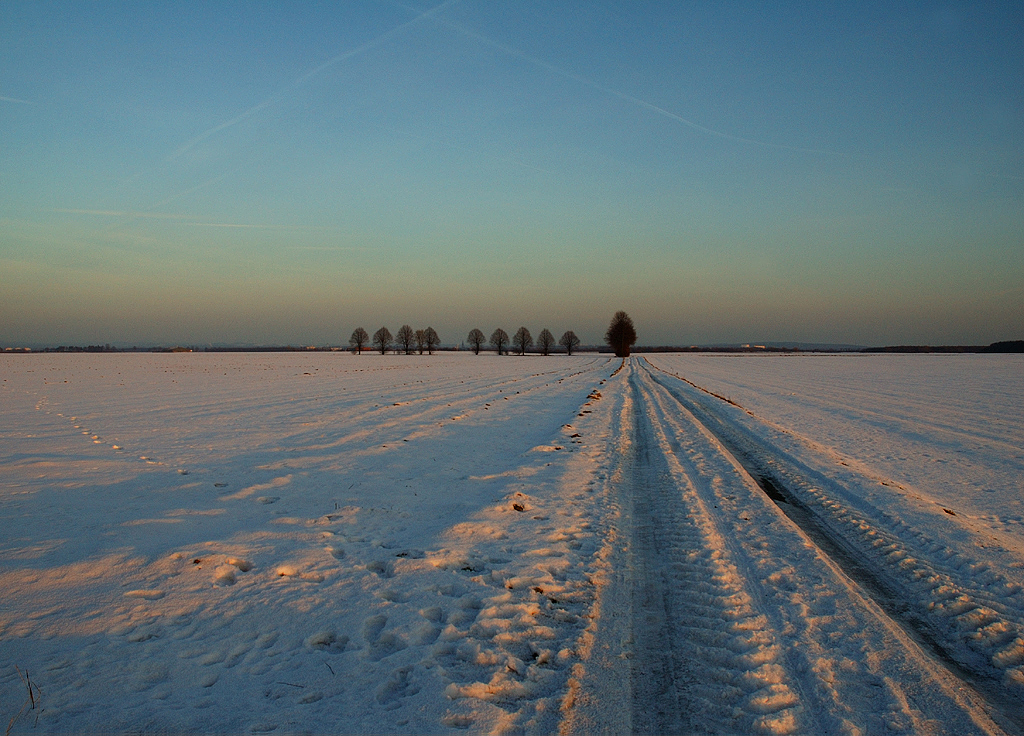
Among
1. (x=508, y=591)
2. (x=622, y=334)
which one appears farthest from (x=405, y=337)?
(x=508, y=591)

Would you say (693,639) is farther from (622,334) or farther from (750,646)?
(622,334)

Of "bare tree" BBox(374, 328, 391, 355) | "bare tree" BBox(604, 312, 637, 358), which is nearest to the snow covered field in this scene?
"bare tree" BBox(604, 312, 637, 358)

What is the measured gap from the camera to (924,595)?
4398mm

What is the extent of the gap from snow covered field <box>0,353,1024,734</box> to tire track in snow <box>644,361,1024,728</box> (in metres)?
0.03

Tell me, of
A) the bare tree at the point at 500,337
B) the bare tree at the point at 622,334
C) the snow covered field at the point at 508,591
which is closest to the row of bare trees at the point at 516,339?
the bare tree at the point at 500,337

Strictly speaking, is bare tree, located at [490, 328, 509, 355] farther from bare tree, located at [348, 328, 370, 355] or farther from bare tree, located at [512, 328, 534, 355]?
bare tree, located at [348, 328, 370, 355]

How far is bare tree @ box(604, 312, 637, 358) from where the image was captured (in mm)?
117688

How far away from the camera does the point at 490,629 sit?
153 inches

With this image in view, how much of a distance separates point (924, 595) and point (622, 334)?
382 feet

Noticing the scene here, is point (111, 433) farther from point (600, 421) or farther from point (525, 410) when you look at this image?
point (600, 421)

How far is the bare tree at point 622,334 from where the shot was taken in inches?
4633

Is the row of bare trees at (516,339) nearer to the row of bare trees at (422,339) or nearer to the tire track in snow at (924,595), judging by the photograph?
the row of bare trees at (422,339)

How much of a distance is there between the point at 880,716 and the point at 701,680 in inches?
38.7

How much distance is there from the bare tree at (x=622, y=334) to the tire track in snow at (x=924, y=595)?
110722 millimetres
